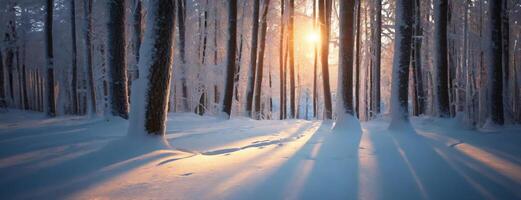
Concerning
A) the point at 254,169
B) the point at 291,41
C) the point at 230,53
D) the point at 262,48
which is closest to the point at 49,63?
the point at 230,53

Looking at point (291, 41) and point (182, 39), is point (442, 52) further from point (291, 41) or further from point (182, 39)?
point (182, 39)

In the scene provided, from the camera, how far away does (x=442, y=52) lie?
9773mm

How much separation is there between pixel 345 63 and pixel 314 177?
5.37 meters

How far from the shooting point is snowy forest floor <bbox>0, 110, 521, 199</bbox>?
8.84 feet

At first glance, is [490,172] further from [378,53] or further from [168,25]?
[378,53]

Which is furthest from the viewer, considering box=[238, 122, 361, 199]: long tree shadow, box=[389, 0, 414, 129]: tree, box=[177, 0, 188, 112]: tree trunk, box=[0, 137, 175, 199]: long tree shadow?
box=[177, 0, 188, 112]: tree trunk

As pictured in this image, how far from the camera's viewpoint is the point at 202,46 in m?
18.3

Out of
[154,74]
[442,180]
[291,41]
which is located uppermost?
[291,41]

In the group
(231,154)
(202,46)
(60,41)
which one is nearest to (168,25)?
(231,154)

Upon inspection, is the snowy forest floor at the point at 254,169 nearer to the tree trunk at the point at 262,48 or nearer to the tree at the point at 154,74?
the tree at the point at 154,74

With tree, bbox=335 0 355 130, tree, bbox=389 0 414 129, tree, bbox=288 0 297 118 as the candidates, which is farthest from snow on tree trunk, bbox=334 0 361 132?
tree, bbox=288 0 297 118

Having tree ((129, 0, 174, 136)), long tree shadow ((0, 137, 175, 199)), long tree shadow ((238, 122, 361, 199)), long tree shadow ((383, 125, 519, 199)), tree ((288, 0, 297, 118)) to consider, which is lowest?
long tree shadow ((383, 125, 519, 199))

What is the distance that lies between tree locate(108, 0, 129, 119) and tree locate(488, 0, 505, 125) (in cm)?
1115

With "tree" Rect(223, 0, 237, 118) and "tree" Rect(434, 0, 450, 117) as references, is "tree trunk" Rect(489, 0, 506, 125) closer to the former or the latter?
"tree" Rect(434, 0, 450, 117)
